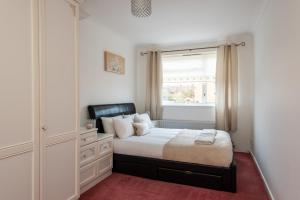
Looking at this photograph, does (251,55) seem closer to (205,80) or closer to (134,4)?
(205,80)

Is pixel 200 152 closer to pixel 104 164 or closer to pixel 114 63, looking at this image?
pixel 104 164

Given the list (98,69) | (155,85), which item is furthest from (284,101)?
(155,85)

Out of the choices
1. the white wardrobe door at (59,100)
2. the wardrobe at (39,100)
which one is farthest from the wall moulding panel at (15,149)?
the white wardrobe door at (59,100)

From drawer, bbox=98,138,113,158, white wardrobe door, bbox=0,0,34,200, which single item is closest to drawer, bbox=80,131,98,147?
drawer, bbox=98,138,113,158

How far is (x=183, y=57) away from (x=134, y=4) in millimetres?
2969

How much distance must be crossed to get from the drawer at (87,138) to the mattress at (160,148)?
1.94 ft

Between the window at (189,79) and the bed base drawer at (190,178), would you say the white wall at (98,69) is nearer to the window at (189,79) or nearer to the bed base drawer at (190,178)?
the window at (189,79)

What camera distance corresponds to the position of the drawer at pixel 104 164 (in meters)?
3.01

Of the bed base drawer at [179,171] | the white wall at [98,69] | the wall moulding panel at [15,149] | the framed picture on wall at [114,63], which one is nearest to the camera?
the wall moulding panel at [15,149]

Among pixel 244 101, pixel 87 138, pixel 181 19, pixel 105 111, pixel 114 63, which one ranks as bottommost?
pixel 87 138

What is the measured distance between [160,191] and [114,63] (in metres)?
2.82

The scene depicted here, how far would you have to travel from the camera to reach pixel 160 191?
2.71 m

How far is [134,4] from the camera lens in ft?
7.95

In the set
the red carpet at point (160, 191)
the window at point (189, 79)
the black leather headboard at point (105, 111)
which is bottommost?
the red carpet at point (160, 191)
